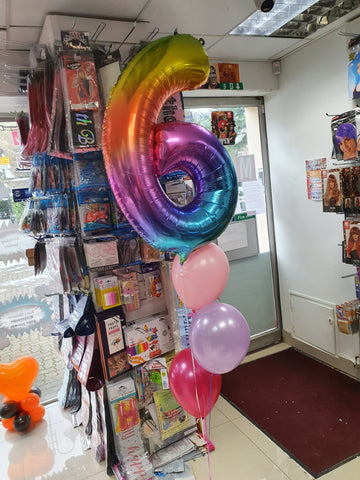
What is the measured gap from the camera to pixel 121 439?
7.08ft

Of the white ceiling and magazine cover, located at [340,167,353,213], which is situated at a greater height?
the white ceiling

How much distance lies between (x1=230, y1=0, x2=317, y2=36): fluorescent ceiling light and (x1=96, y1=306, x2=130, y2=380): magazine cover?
2009mm

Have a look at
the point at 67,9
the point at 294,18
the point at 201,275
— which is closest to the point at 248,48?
the point at 294,18

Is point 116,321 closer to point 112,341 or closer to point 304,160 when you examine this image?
point 112,341

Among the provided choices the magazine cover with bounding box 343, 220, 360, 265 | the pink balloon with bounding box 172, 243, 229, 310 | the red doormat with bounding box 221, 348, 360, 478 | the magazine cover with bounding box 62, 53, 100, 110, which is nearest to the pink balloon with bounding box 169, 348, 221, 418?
the pink balloon with bounding box 172, 243, 229, 310

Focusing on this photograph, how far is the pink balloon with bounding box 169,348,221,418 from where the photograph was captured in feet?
5.80

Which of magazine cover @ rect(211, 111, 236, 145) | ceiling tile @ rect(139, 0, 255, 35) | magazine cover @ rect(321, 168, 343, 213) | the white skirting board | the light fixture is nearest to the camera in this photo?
ceiling tile @ rect(139, 0, 255, 35)

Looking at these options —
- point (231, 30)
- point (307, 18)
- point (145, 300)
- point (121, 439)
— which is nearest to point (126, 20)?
point (231, 30)

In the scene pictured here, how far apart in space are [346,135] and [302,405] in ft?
6.39

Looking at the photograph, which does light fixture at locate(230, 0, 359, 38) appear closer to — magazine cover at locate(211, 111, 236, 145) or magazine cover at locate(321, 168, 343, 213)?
magazine cover at locate(211, 111, 236, 145)

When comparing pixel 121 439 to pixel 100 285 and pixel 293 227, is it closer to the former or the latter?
pixel 100 285

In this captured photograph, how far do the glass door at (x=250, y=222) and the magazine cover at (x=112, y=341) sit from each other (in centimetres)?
143

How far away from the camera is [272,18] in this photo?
234 cm

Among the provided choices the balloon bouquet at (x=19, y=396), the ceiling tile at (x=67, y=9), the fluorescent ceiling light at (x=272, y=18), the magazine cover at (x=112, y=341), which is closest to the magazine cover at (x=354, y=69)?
the fluorescent ceiling light at (x=272, y=18)
